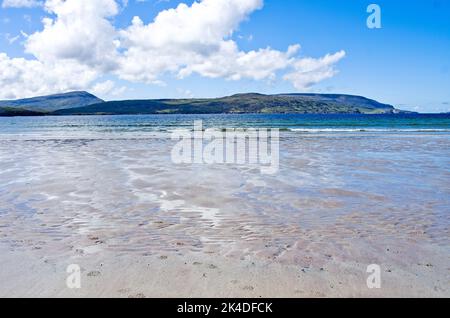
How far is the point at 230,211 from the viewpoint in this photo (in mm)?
10164

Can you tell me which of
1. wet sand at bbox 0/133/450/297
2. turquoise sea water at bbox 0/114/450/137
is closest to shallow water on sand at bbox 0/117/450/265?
wet sand at bbox 0/133/450/297

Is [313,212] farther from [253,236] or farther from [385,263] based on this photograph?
[385,263]

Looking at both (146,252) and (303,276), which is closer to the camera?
(303,276)

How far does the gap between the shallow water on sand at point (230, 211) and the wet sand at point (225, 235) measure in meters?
0.04

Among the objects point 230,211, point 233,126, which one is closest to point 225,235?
point 230,211

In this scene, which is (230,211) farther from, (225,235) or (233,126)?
(233,126)

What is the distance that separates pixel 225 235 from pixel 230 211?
6.80 ft

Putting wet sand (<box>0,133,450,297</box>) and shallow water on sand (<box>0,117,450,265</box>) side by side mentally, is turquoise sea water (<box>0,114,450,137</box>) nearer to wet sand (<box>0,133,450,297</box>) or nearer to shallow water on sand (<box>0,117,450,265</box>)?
shallow water on sand (<box>0,117,450,265</box>)

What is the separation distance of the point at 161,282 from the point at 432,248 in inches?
204

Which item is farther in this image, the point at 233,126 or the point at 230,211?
the point at 233,126

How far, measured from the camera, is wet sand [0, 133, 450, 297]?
18.9ft
